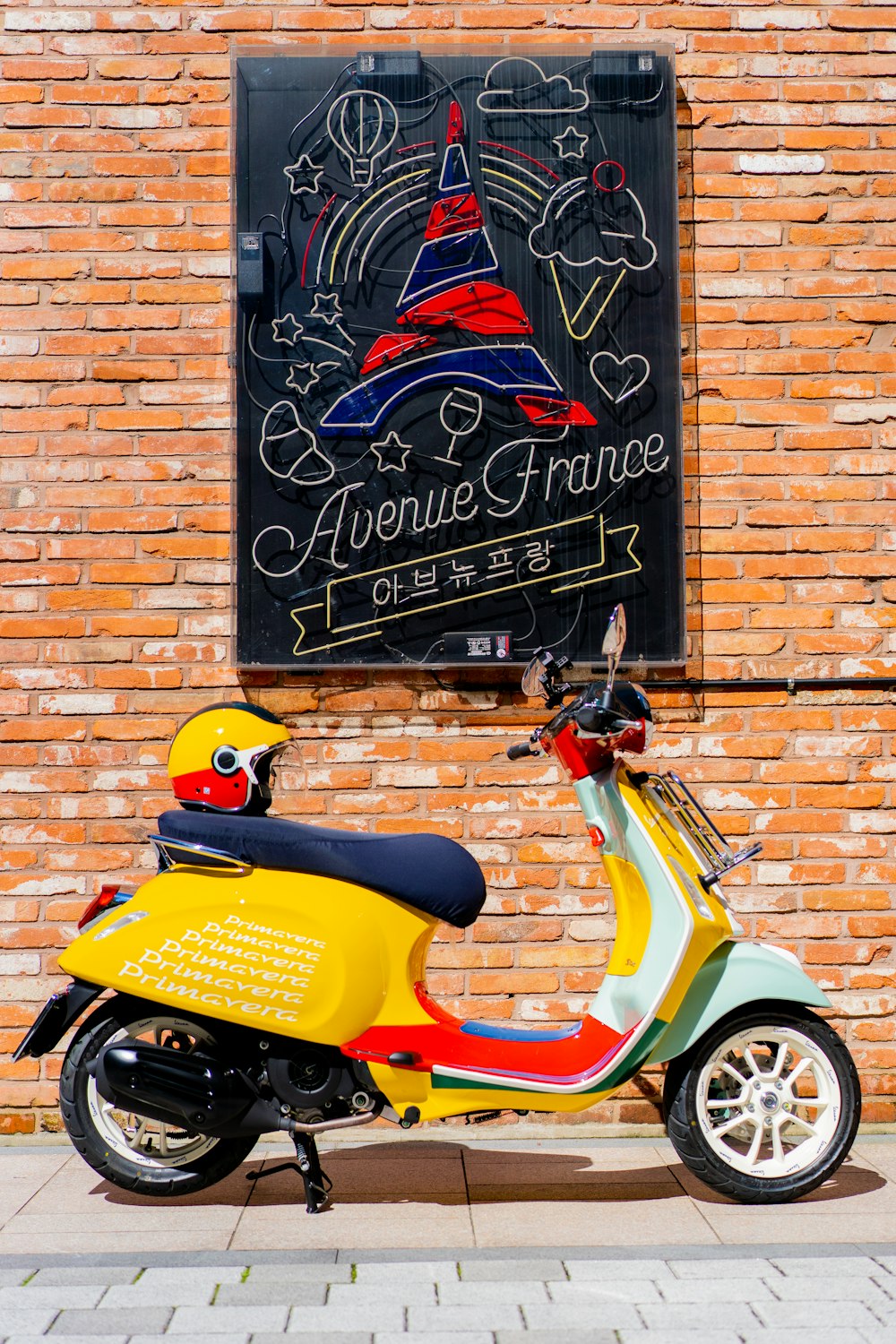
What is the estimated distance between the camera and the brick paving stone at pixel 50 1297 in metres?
3.06

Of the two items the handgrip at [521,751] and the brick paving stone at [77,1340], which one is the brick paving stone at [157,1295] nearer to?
the brick paving stone at [77,1340]

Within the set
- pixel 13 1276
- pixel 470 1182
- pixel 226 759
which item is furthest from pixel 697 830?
pixel 13 1276

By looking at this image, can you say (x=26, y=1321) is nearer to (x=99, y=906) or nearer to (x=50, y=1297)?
(x=50, y=1297)

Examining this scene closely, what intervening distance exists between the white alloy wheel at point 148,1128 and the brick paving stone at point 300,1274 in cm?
54

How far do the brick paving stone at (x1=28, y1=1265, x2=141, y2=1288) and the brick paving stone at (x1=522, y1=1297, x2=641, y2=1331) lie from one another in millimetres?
949

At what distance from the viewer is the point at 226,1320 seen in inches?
117

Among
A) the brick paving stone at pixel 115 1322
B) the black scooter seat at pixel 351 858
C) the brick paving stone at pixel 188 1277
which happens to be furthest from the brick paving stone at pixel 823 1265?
the brick paving stone at pixel 115 1322

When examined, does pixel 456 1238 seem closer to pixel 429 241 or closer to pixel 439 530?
pixel 439 530

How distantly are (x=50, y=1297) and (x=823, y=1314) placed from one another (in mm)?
1685

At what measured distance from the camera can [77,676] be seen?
4.81 m

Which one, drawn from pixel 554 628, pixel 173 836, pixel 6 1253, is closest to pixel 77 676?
pixel 173 836

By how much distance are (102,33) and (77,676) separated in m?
2.25

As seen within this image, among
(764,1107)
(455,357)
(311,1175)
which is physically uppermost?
(455,357)

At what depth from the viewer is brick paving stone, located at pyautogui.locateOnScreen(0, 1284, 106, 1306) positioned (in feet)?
10.1
